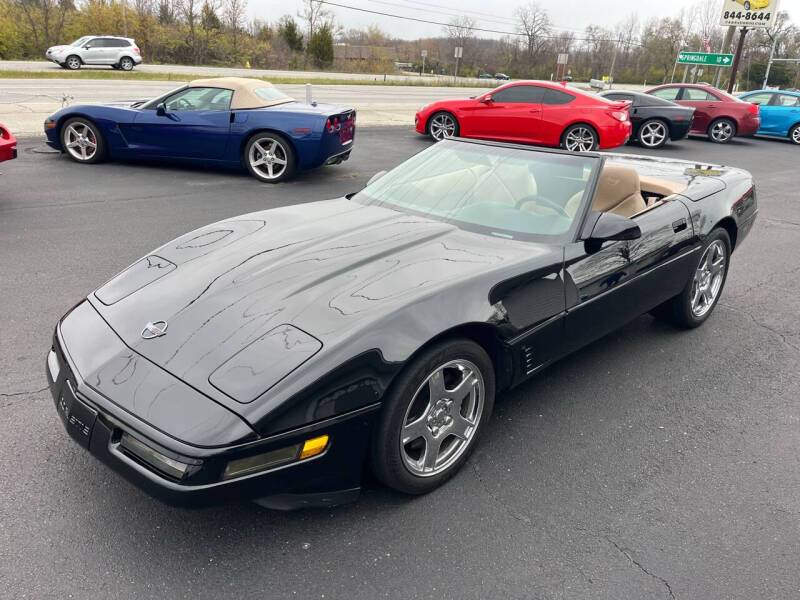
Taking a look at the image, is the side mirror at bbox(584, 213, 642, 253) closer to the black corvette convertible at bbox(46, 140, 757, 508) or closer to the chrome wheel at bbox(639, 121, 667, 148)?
the black corvette convertible at bbox(46, 140, 757, 508)

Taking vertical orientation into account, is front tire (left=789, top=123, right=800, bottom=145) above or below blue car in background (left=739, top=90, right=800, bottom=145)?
below

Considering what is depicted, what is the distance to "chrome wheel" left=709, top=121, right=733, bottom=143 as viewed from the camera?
665 inches

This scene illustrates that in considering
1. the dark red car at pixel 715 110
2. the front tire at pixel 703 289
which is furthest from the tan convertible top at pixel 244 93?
the dark red car at pixel 715 110

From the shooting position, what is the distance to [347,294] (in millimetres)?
2467

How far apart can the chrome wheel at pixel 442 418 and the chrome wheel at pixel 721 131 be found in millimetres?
17324

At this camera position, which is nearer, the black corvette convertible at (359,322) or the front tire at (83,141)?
the black corvette convertible at (359,322)

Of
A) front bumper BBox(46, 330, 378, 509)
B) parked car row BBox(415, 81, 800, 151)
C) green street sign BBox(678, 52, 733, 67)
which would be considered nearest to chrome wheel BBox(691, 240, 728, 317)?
front bumper BBox(46, 330, 378, 509)

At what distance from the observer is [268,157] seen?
862 cm

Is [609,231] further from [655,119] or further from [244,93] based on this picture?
[655,119]

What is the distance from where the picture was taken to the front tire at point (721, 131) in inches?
663

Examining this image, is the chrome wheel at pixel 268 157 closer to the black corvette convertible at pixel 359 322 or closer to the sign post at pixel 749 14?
the black corvette convertible at pixel 359 322

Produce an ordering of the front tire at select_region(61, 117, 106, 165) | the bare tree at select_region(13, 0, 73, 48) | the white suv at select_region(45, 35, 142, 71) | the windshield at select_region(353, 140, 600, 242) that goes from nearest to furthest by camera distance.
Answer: the windshield at select_region(353, 140, 600, 242), the front tire at select_region(61, 117, 106, 165), the white suv at select_region(45, 35, 142, 71), the bare tree at select_region(13, 0, 73, 48)

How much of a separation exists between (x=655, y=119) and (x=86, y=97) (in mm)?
15574

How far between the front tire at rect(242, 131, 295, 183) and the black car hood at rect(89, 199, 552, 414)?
5.47 metres
